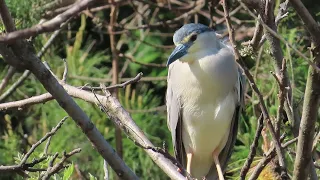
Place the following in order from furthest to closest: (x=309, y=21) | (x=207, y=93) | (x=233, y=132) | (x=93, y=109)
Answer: (x=93, y=109)
(x=233, y=132)
(x=207, y=93)
(x=309, y=21)

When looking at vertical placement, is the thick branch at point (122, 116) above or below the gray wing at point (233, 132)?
above

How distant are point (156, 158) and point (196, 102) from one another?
0.57 metres

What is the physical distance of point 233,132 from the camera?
2.41 m

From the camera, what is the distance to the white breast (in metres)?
2.29

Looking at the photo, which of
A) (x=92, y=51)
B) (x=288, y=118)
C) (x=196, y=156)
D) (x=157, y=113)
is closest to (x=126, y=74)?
(x=92, y=51)

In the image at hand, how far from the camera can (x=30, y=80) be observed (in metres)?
3.66

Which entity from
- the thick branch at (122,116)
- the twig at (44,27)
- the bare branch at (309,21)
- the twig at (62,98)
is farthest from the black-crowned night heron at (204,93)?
the twig at (44,27)

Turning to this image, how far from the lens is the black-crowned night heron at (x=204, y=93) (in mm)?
2279

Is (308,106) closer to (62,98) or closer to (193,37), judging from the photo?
(62,98)

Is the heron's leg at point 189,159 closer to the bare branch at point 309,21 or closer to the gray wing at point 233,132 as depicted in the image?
the gray wing at point 233,132

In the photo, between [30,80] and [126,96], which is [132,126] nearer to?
[126,96]

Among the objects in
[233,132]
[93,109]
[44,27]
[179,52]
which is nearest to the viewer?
[44,27]

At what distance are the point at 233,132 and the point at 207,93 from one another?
8.2 inches

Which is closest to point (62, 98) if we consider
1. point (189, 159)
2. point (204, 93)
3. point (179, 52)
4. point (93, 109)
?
point (179, 52)
